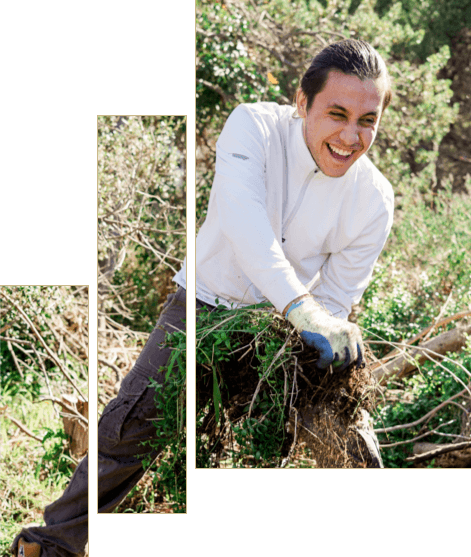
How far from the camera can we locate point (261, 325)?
2100 millimetres

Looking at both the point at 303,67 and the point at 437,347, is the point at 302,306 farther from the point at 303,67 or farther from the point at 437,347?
the point at 303,67

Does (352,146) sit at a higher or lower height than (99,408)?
higher

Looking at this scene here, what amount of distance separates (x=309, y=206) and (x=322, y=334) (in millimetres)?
477

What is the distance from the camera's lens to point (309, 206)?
7.17 ft

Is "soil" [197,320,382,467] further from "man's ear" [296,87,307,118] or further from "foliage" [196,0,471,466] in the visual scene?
"man's ear" [296,87,307,118]

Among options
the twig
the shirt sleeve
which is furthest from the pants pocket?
the twig

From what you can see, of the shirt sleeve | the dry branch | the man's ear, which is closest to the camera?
the shirt sleeve

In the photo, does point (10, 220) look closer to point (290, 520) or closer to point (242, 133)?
point (242, 133)

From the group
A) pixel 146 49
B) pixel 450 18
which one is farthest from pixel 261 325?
pixel 450 18

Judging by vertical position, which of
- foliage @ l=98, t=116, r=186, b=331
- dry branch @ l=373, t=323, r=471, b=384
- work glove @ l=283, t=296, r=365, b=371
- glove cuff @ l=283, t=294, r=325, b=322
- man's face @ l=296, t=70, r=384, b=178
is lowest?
dry branch @ l=373, t=323, r=471, b=384

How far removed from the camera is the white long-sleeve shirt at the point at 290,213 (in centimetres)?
210

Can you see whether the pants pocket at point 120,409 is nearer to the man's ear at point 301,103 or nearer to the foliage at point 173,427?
the foliage at point 173,427

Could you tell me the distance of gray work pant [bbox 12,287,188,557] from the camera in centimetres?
221

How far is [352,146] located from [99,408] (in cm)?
133
